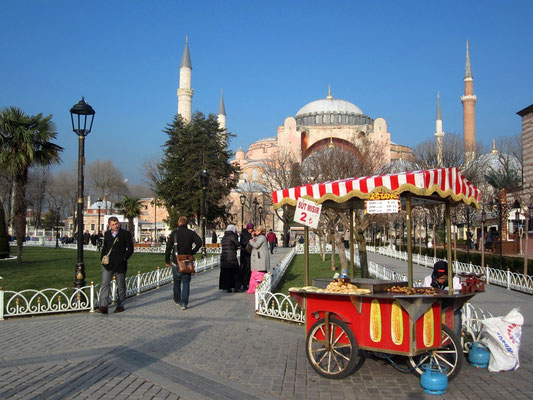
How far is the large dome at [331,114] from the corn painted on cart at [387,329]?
70425 mm

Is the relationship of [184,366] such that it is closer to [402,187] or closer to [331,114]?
[402,187]

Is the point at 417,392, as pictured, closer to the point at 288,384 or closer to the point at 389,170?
the point at 288,384

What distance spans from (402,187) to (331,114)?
71926 millimetres

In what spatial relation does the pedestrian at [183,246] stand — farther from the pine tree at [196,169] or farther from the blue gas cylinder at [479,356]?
the pine tree at [196,169]

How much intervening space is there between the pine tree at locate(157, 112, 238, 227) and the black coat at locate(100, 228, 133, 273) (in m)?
28.9

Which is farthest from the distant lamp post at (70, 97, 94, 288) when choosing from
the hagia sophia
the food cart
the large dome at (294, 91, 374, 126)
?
the large dome at (294, 91, 374, 126)

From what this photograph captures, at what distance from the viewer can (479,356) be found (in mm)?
5570

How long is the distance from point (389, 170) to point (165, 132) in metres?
23.0

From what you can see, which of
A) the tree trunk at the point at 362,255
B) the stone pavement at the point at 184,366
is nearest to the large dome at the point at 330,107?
the tree trunk at the point at 362,255

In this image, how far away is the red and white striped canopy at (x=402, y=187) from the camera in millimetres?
5492

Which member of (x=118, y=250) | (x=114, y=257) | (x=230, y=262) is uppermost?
(x=118, y=250)

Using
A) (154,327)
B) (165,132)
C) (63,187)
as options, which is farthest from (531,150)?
(63,187)

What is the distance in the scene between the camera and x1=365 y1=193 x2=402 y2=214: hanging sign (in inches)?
228

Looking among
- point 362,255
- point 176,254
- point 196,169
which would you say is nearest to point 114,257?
point 176,254
